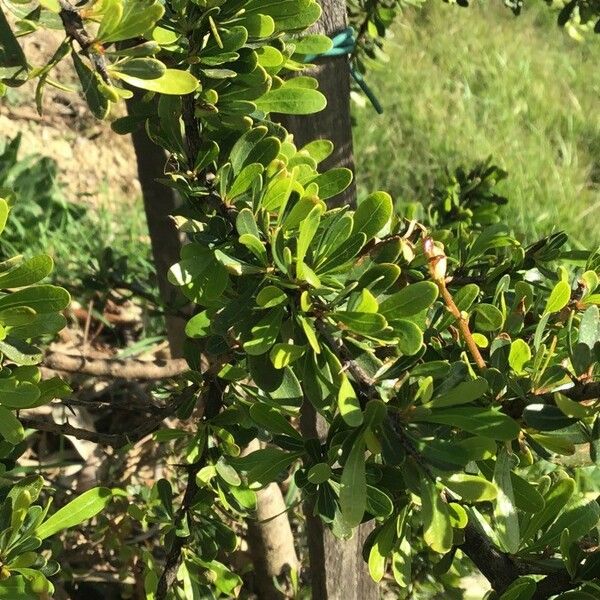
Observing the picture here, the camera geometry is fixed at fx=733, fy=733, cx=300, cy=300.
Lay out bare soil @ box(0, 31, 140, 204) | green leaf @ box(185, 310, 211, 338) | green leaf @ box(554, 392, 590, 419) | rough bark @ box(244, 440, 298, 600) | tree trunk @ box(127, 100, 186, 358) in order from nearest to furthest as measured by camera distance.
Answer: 1. green leaf @ box(554, 392, 590, 419)
2. green leaf @ box(185, 310, 211, 338)
3. tree trunk @ box(127, 100, 186, 358)
4. rough bark @ box(244, 440, 298, 600)
5. bare soil @ box(0, 31, 140, 204)

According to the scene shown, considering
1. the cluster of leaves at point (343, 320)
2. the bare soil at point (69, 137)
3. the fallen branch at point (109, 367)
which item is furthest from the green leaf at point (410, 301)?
the bare soil at point (69, 137)

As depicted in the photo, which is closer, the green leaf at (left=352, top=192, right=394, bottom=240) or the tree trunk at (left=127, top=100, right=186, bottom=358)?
the green leaf at (left=352, top=192, right=394, bottom=240)

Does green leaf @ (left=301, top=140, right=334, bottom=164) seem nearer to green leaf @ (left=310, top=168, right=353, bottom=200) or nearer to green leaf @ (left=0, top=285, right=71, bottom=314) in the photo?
green leaf @ (left=310, top=168, right=353, bottom=200)

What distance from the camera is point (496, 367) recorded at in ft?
1.93

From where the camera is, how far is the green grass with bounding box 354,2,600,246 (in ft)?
10.1

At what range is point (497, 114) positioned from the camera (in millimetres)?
3557

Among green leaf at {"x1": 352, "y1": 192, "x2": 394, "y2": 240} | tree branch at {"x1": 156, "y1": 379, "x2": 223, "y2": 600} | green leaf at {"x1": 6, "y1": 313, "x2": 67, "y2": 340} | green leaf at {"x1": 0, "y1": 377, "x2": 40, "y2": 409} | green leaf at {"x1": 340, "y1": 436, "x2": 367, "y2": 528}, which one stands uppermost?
green leaf at {"x1": 352, "y1": 192, "x2": 394, "y2": 240}

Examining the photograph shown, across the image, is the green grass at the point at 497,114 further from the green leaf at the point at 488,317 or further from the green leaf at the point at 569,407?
the green leaf at the point at 569,407

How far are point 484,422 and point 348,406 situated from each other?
0.32 ft

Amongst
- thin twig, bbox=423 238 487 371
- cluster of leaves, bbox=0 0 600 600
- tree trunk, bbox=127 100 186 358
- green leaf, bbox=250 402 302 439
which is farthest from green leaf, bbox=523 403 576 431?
tree trunk, bbox=127 100 186 358

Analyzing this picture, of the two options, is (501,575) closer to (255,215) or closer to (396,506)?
(396,506)

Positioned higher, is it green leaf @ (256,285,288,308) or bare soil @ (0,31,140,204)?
green leaf @ (256,285,288,308)

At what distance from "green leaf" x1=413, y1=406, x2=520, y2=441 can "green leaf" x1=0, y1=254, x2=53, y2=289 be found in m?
0.33

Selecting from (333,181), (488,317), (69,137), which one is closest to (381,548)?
(488,317)
